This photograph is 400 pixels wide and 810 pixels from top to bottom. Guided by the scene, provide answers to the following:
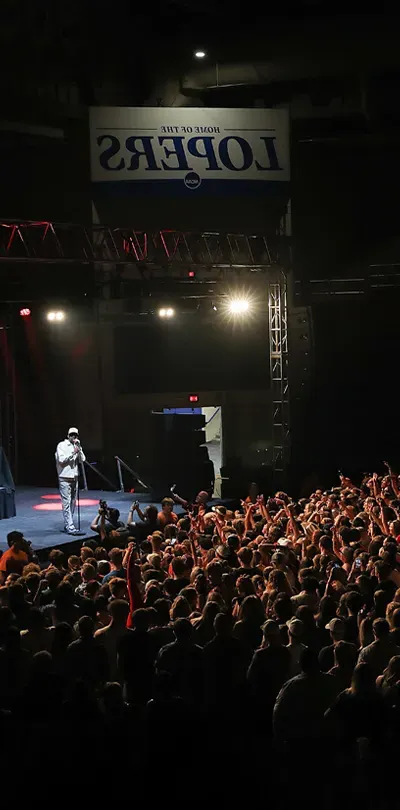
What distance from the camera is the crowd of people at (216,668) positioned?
13.8 ft

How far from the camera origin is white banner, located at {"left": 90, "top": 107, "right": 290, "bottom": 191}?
15164mm

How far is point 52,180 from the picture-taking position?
17.1 metres

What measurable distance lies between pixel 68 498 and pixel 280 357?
16.3ft

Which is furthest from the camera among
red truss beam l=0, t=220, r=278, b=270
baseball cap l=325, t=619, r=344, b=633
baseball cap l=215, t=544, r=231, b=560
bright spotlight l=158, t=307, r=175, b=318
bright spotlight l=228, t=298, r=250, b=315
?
bright spotlight l=158, t=307, r=175, b=318

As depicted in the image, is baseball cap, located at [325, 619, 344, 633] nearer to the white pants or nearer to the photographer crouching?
the photographer crouching

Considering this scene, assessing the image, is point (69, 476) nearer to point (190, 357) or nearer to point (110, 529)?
point (110, 529)

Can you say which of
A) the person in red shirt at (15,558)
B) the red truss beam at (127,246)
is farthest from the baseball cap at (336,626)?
the red truss beam at (127,246)

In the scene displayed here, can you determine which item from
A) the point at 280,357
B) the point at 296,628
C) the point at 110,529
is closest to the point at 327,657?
the point at 296,628

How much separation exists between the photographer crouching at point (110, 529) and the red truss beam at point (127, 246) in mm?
3605

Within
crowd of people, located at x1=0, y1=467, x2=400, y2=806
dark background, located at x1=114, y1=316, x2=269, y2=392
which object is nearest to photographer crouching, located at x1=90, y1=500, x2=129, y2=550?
crowd of people, located at x1=0, y1=467, x2=400, y2=806

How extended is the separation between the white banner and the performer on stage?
4796mm

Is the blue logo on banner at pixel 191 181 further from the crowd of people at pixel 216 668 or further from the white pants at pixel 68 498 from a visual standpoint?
the crowd of people at pixel 216 668

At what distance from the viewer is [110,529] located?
39.7 ft

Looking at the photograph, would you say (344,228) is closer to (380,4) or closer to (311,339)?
(311,339)
